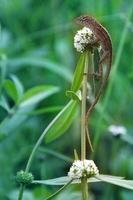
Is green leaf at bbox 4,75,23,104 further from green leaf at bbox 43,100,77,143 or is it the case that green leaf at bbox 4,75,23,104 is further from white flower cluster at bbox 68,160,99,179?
white flower cluster at bbox 68,160,99,179

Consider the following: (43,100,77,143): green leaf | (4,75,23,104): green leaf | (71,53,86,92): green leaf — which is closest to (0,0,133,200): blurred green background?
(4,75,23,104): green leaf

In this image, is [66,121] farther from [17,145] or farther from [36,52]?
[36,52]

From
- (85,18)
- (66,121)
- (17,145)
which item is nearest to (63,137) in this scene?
(17,145)

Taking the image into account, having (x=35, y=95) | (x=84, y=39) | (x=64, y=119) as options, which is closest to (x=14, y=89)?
(x=35, y=95)

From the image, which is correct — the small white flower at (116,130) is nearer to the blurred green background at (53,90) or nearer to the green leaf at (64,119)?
the blurred green background at (53,90)

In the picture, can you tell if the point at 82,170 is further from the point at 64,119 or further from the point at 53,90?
the point at 53,90

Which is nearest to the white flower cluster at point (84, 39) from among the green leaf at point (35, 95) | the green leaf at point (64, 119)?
the green leaf at point (64, 119)

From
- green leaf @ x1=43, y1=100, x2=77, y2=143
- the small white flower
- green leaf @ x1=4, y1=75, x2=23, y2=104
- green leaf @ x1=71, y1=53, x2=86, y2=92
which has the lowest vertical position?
green leaf @ x1=43, y1=100, x2=77, y2=143
